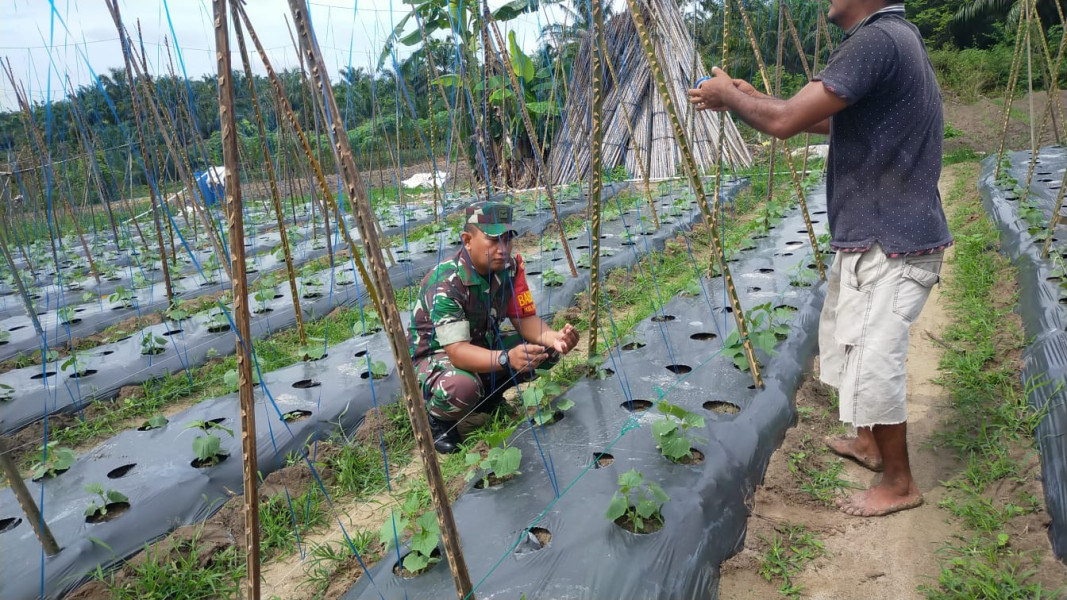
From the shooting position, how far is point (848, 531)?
1884 millimetres

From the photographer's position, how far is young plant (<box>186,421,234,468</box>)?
2.29m

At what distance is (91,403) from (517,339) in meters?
2.24

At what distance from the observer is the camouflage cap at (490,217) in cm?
224

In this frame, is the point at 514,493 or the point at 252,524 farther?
the point at 514,493

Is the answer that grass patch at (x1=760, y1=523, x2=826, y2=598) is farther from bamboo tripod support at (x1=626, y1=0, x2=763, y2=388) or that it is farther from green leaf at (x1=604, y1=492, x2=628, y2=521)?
bamboo tripod support at (x1=626, y1=0, x2=763, y2=388)

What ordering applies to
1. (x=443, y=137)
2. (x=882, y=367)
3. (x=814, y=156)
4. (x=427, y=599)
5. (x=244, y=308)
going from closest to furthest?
(x=244, y=308) → (x=427, y=599) → (x=882, y=367) → (x=814, y=156) → (x=443, y=137)

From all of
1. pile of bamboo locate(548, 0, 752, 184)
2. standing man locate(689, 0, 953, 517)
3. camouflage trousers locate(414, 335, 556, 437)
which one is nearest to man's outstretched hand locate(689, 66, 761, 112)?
standing man locate(689, 0, 953, 517)

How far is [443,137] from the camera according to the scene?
42.1 feet

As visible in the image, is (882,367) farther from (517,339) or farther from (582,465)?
(517,339)

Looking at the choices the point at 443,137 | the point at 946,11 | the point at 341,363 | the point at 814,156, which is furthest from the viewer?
the point at 946,11

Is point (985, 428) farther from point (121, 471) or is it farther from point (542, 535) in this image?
point (121, 471)

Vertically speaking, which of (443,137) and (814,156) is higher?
(443,137)

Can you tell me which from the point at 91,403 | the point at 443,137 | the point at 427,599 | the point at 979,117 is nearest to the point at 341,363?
the point at 91,403

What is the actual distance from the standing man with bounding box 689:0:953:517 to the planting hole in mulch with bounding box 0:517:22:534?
2.47 meters
